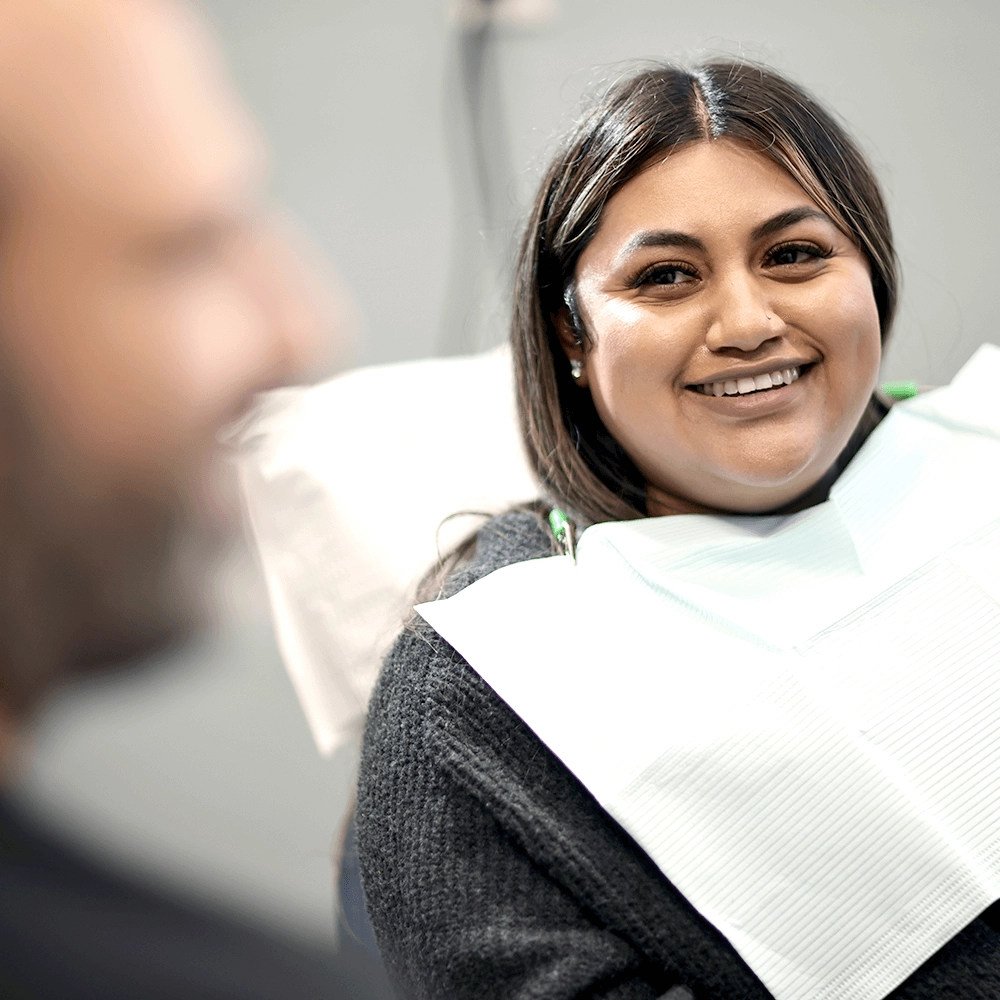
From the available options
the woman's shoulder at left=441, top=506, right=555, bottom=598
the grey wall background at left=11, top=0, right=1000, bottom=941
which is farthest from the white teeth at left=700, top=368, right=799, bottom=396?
the grey wall background at left=11, top=0, right=1000, bottom=941

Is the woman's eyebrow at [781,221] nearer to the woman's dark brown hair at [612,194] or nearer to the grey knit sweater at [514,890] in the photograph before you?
the woman's dark brown hair at [612,194]

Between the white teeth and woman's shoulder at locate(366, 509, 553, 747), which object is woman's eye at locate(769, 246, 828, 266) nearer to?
the white teeth

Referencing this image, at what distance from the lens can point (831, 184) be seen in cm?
105

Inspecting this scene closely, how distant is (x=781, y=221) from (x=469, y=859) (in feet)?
2.15

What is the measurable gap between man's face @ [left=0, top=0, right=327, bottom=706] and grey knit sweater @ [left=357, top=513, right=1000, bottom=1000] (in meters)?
0.71

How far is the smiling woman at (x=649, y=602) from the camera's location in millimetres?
854

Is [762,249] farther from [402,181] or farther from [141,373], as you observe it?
[141,373]

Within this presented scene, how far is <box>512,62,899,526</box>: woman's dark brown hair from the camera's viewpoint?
1.02 metres

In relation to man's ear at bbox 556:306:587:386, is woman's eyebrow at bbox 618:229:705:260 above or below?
above

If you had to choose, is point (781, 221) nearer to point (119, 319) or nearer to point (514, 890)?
point (514, 890)

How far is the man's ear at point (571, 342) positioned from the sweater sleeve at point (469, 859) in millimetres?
349

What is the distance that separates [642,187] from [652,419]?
23 centimetres

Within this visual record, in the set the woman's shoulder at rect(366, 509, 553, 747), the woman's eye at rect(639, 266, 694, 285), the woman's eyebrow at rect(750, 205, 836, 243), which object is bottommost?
the woman's shoulder at rect(366, 509, 553, 747)

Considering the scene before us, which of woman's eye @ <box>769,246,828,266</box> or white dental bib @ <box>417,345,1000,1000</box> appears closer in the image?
white dental bib @ <box>417,345,1000,1000</box>
